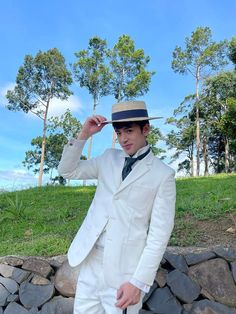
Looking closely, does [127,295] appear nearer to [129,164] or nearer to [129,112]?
[129,164]

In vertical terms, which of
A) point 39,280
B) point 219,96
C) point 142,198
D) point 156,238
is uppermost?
point 219,96

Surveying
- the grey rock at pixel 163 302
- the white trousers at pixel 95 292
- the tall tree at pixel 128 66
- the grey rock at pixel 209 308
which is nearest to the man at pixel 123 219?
the white trousers at pixel 95 292

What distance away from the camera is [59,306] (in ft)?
9.33

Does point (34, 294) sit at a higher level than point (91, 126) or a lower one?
lower

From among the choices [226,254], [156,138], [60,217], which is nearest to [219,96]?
[156,138]

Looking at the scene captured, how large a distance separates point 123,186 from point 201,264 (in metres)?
1.38

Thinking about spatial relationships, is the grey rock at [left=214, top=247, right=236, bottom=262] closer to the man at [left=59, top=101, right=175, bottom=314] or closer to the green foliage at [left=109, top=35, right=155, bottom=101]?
the man at [left=59, top=101, right=175, bottom=314]

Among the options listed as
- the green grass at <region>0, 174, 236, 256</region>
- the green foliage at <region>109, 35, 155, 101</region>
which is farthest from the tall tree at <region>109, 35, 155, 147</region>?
the green grass at <region>0, 174, 236, 256</region>

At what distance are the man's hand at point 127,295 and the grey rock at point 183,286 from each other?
1.21m

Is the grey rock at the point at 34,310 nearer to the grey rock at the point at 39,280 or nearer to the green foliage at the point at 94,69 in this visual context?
the grey rock at the point at 39,280

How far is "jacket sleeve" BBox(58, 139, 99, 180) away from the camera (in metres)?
1.90

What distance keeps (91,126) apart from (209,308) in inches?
64.2

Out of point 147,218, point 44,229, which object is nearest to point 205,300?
point 147,218

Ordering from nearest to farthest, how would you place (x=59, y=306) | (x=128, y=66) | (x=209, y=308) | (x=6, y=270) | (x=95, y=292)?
(x=95, y=292) < (x=209, y=308) < (x=59, y=306) < (x=6, y=270) < (x=128, y=66)
